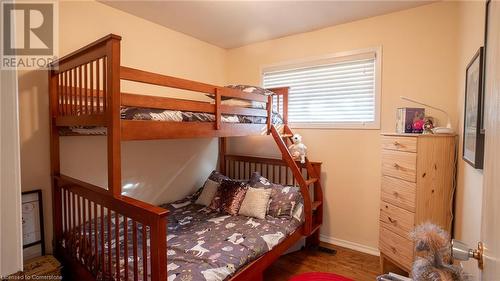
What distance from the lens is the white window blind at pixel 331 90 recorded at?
2.67m

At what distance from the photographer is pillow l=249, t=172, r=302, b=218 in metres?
2.50

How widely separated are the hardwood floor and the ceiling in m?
2.44

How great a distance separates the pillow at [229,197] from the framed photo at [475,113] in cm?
186

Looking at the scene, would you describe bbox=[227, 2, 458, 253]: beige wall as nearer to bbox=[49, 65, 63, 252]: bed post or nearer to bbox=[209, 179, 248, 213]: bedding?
bbox=[209, 179, 248, 213]: bedding

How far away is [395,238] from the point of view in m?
2.07

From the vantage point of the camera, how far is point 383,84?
2553mm

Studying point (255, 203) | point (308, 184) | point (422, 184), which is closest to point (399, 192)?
point (422, 184)

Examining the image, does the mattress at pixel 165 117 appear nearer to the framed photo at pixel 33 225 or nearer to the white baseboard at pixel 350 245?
the framed photo at pixel 33 225

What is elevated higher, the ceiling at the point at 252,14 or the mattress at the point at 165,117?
the ceiling at the point at 252,14

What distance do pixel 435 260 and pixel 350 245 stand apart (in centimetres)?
188

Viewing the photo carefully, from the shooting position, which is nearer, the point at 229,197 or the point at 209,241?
the point at 209,241

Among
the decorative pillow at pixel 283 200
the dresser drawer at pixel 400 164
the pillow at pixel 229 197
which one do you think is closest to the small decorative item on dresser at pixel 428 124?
the dresser drawer at pixel 400 164

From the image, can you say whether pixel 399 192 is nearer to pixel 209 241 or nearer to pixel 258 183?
pixel 258 183

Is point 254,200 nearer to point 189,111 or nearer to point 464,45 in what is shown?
point 189,111
